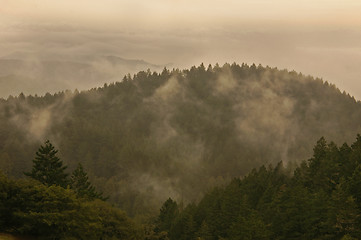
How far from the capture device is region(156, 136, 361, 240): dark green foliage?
46062mm

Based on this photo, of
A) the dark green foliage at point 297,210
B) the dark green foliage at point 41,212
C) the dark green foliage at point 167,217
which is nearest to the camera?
the dark green foliage at point 41,212

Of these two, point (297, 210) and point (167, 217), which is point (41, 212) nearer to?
point (297, 210)

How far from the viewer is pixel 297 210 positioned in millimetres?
51125

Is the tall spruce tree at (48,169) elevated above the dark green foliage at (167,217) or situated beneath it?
elevated above

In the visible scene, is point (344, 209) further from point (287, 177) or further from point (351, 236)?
point (287, 177)

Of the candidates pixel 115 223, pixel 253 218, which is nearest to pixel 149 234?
pixel 115 223

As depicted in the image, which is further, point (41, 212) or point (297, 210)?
point (297, 210)

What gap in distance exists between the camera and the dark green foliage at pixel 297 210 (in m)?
46.1

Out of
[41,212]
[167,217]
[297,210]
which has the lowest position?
[297,210]

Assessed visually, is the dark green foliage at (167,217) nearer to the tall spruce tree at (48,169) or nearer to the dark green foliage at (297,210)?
the dark green foliage at (297,210)

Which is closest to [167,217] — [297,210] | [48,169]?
[48,169]

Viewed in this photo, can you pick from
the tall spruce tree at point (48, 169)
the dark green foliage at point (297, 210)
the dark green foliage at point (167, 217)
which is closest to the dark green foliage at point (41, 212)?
the tall spruce tree at point (48, 169)

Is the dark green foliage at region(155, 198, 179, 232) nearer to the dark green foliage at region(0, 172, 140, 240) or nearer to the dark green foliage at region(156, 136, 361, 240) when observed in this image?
the dark green foliage at region(156, 136, 361, 240)

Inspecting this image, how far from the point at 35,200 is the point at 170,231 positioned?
4201 centimetres
